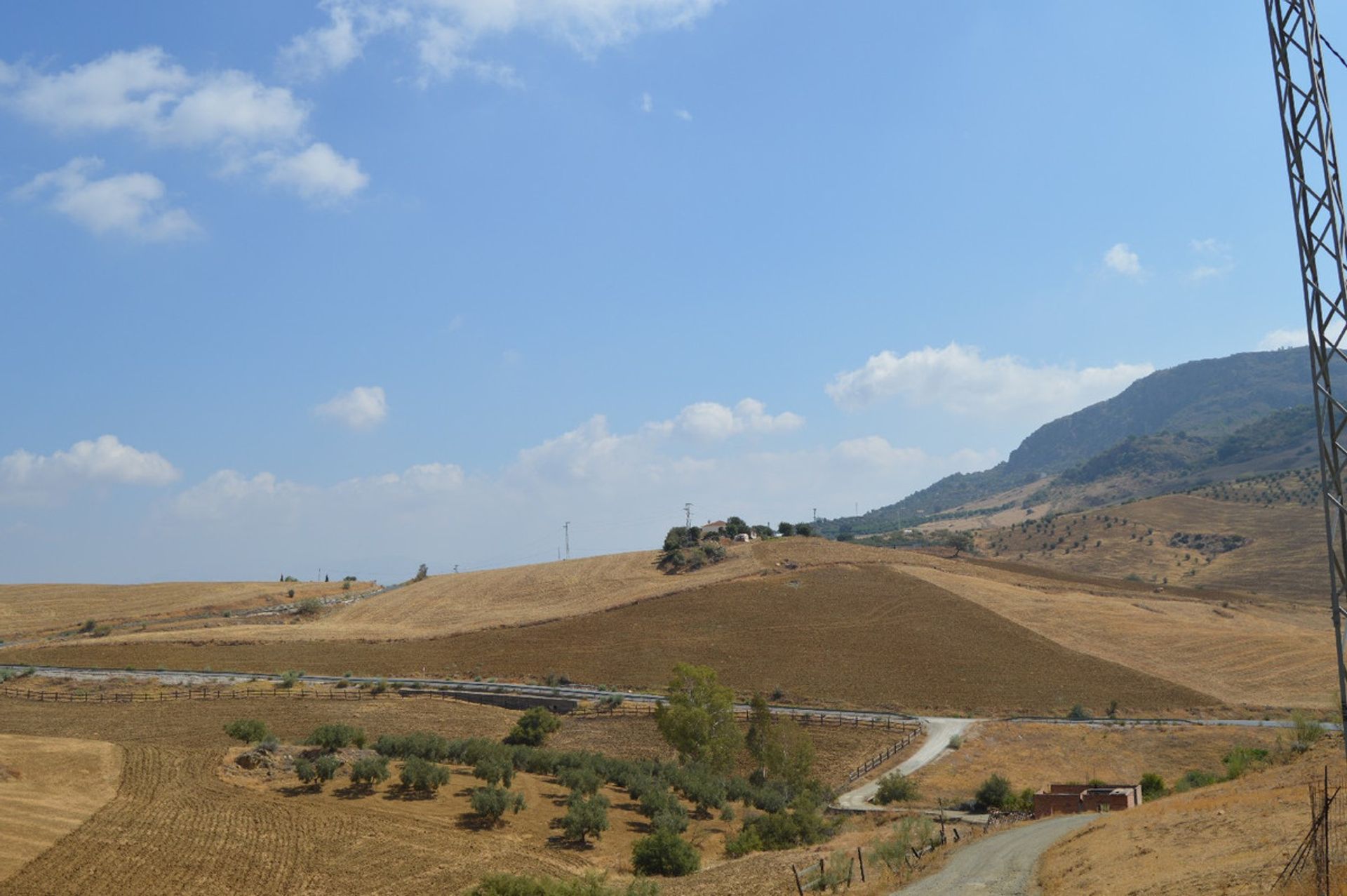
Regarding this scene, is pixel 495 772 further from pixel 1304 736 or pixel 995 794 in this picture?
pixel 1304 736

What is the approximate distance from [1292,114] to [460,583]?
373 feet

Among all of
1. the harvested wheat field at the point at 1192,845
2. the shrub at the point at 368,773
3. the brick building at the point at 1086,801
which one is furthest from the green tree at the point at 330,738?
the harvested wheat field at the point at 1192,845

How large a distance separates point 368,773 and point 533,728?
18819 millimetres

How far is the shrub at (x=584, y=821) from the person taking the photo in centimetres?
3092

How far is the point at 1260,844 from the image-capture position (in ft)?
59.4

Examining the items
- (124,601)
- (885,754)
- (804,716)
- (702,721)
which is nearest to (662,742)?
(804,716)

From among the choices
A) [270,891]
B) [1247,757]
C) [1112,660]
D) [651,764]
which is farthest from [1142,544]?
[270,891]

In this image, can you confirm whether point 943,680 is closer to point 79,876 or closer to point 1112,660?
point 1112,660

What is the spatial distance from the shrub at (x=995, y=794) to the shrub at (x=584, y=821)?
681 inches

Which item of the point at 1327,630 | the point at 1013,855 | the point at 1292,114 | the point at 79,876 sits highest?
the point at 1292,114

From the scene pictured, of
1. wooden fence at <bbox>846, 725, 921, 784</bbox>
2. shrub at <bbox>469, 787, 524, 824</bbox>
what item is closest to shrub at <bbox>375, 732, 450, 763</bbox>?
shrub at <bbox>469, 787, 524, 824</bbox>

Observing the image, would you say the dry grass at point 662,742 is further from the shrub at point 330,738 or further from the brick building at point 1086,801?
the shrub at point 330,738

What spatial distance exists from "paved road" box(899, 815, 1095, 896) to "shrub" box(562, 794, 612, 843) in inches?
469

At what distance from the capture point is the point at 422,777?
3409 centimetres
